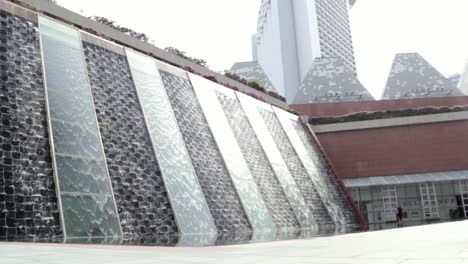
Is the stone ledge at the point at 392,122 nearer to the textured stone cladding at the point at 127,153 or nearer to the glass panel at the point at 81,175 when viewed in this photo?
the textured stone cladding at the point at 127,153

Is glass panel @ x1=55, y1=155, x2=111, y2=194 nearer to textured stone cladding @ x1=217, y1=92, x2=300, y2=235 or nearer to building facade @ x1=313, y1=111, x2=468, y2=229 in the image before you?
textured stone cladding @ x1=217, y1=92, x2=300, y2=235

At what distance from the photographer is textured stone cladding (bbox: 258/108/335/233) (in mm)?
23609

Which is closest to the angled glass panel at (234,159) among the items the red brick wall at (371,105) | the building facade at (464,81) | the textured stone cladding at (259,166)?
the textured stone cladding at (259,166)

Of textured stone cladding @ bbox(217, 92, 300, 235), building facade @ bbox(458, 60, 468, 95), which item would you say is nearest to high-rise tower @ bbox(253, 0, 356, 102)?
building facade @ bbox(458, 60, 468, 95)

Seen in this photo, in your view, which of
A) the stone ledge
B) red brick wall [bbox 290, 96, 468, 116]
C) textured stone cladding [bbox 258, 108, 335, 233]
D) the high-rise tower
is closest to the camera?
textured stone cladding [bbox 258, 108, 335, 233]

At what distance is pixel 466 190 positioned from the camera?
100 ft

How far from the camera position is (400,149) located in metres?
32.2

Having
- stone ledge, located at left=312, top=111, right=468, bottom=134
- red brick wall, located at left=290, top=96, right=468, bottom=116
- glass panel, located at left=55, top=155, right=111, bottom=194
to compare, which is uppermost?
red brick wall, located at left=290, top=96, right=468, bottom=116

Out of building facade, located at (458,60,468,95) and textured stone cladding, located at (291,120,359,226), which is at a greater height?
building facade, located at (458,60,468,95)

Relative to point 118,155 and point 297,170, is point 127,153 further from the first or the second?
point 297,170

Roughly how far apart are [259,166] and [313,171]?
7.23 m

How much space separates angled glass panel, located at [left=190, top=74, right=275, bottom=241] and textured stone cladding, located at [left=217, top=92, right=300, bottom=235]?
53cm

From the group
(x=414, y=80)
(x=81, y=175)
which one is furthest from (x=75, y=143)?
(x=414, y=80)

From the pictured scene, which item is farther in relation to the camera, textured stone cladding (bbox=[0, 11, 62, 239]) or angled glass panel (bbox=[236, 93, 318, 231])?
angled glass panel (bbox=[236, 93, 318, 231])
